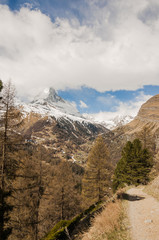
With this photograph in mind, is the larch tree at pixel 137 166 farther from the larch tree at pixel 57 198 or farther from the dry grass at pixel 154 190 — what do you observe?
the larch tree at pixel 57 198

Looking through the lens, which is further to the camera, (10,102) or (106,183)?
(106,183)

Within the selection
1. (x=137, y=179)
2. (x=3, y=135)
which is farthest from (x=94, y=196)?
(x=3, y=135)

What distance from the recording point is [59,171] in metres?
26.7

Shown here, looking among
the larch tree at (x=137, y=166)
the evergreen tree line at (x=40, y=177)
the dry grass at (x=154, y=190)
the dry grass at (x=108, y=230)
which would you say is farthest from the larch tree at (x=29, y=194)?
the larch tree at (x=137, y=166)

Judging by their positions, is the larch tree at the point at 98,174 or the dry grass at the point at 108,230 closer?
the dry grass at the point at 108,230

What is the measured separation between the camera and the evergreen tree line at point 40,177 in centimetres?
1141

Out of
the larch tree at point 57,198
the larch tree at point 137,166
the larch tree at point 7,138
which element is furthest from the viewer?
the larch tree at point 137,166

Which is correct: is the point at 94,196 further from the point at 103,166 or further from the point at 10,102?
the point at 10,102

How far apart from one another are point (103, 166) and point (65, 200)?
34.5 ft

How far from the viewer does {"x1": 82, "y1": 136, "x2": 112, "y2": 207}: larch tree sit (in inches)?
905

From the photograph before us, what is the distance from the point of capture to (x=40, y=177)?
22.2m

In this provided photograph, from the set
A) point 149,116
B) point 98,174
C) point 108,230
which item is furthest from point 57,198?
point 149,116

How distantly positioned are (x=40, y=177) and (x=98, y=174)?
32.3 feet

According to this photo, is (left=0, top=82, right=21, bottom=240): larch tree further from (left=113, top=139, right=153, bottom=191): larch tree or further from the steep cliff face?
the steep cliff face
